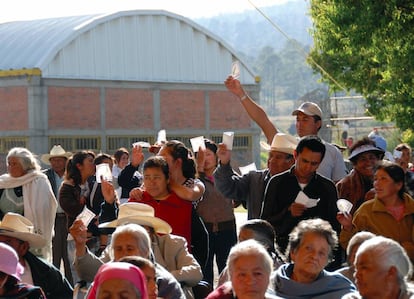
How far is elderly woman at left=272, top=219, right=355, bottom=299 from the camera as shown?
7.20 metres

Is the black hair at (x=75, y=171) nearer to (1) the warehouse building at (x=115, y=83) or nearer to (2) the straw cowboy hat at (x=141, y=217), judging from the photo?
(2) the straw cowboy hat at (x=141, y=217)

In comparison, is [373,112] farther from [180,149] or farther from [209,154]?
[180,149]

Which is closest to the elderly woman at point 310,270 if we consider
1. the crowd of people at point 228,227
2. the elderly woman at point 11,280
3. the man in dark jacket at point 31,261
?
the crowd of people at point 228,227

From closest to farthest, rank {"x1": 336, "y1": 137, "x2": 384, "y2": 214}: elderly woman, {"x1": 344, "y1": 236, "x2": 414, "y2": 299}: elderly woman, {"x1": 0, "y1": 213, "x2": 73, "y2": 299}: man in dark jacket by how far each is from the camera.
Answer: {"x1": 344, "y1": 236, "x2": 414, "y2": 299}: elderly woman, {"x1": 0, "y1": 213, "x2": 73, "y2": 299}: man in dark jacket, {"x1": 336, "y1": 137, "x2": 384, "y2": 214}: elderly woman

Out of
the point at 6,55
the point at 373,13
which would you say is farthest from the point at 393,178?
the point at 6,55

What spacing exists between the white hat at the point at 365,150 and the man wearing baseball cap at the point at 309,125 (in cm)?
13

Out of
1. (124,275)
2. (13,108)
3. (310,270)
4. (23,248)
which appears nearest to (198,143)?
(23,248)

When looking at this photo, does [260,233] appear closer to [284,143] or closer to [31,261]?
[284,143]

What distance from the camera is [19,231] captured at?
870 centimetres

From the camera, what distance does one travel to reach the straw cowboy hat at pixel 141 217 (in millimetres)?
8484

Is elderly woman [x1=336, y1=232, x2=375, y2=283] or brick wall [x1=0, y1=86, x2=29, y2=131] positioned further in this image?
brick wall [x1=0, y1=86, x2=29, y2=131]

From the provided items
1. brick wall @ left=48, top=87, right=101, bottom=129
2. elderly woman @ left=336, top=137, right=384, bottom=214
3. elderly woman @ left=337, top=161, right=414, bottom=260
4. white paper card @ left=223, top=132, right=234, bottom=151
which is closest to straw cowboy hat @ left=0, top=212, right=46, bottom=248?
white paper card @ left=223, top=132, right=234, bottom=151

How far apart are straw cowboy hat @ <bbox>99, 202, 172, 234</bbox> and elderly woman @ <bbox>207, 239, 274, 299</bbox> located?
1.81 meters

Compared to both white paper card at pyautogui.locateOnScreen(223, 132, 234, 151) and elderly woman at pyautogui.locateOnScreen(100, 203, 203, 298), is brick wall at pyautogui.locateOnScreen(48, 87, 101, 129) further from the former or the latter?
elderly woman at pyautogui.locateOnScreen(100, 203, 203, 298)
